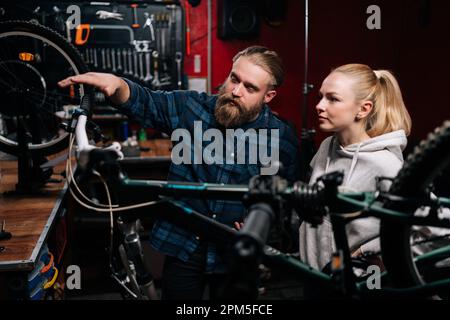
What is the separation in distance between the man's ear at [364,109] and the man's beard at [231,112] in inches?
16.7

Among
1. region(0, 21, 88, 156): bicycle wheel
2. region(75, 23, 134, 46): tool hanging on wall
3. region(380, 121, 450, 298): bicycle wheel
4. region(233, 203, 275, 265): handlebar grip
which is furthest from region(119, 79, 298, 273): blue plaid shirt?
region(75, 23, 134, 46): tool hanging on wall

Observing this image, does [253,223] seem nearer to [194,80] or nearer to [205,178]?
[205,178]

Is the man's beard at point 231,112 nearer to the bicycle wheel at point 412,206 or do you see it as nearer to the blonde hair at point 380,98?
the blonde hair at point 380,98

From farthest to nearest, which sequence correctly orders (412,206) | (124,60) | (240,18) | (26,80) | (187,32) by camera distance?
(187,32)
(240,18)
(124,60)
(26,80)
(412,206)

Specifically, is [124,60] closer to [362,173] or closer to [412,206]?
→ [362,173]

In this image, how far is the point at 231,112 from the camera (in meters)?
1.64

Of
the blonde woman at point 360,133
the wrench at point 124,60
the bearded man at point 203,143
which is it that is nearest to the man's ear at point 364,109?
the blonde woman at point 360,133

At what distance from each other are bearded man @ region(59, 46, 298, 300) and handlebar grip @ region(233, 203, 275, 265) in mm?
855

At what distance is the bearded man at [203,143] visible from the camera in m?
1.63

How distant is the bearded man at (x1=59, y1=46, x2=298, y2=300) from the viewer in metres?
1.63

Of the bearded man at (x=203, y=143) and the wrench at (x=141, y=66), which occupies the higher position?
the wrench at (x=141, y=66)

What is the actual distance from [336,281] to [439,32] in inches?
109

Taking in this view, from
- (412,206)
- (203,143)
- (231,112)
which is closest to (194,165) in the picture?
(203,143)

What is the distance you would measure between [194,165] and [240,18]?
282 cm
